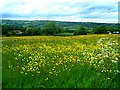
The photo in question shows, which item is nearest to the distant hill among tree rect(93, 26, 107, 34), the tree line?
the tree line

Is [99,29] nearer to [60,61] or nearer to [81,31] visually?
[81,31]

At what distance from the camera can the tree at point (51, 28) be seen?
33.3 feet

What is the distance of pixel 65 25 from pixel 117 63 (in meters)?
2.33

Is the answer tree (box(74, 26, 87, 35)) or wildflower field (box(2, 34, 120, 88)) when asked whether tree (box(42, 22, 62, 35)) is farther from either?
tree (box(74, 26, 87, 35))

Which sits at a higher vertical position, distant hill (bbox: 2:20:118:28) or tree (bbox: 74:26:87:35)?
distant hill (bbox: 2:20:118:28)

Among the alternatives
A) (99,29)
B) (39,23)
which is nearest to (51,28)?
(39,23)

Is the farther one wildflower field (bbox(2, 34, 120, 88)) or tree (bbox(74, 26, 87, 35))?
tree (bbox(74, 26, 87, 35))

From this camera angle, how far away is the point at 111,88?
7641 mm

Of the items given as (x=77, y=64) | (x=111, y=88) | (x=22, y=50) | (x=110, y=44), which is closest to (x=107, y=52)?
(x=110, y=44)

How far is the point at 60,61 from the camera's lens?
8.84 m

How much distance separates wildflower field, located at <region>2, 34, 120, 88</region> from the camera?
25.2 ft

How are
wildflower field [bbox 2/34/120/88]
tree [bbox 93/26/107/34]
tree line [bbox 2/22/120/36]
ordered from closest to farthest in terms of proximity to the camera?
wildflower field [bbox 2/34/120/88] → tree line [bbox 2/22/120/36] → tree [bbox 93/26/107/34]

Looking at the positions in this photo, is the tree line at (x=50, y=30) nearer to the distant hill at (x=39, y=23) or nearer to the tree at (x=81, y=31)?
the tree at (x=81, y=31)

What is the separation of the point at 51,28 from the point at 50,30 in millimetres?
98
